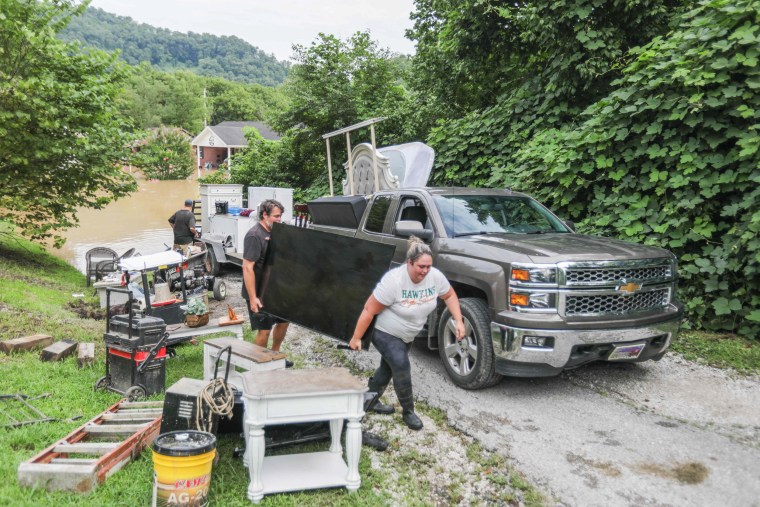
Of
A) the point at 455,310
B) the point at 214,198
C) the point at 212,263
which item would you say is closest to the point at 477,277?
the point at 455,310

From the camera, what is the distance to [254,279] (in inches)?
236

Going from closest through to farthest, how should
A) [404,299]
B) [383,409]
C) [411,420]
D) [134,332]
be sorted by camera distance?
[404,299], [411,420], [383,409], [134,332]

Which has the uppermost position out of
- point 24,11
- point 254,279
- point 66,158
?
point 24,11

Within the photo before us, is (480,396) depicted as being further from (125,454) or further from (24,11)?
(24,11)

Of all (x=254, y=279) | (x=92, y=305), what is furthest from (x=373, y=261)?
(x=92, y=305)

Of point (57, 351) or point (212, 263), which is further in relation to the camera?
point (212, 263)

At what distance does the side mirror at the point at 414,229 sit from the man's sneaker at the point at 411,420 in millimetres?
1977

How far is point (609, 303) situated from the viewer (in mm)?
5160

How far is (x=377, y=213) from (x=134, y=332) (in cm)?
318

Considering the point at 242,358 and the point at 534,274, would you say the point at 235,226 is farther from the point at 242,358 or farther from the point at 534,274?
the point at 534,274

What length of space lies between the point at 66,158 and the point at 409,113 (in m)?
9.49

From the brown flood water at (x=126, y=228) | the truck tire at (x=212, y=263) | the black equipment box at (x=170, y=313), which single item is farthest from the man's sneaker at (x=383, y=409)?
the brown flood water at (x=126, y=228)

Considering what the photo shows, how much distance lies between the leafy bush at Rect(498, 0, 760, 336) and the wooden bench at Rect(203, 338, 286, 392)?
506cm

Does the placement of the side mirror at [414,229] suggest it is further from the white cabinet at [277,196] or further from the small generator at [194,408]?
the white cabinet at [277,196]
